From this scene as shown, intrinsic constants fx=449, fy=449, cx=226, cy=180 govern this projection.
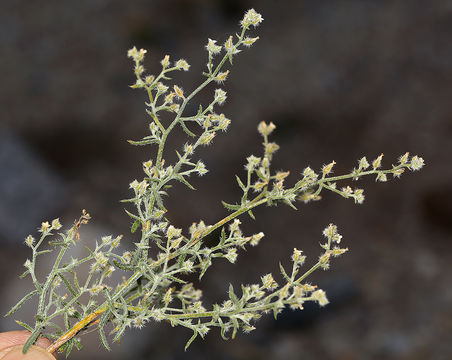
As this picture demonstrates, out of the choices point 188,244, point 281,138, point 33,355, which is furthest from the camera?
point 281,138

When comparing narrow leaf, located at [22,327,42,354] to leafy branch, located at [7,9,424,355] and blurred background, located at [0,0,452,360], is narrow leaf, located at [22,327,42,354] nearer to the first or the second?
leafy branch, located at [7,9,424,355]

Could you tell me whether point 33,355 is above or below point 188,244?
below

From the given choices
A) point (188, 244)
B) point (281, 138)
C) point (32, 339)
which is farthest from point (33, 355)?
point (281, 138)

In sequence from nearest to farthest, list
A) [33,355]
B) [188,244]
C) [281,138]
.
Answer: [188,244] → [33,355] → [281,138]

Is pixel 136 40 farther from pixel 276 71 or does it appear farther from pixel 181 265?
pixel 181 265

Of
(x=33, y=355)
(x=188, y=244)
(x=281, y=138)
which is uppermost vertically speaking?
(x=281, y=138)

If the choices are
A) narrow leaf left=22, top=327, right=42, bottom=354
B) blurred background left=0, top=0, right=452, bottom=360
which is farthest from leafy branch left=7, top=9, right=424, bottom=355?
blurred background left=0, top=0, right=452, bottom=360

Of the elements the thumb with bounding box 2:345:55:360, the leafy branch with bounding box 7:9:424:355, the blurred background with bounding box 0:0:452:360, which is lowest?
the thumb with bounding box 2:345:55:360

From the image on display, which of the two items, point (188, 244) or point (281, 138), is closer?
point (188, 244)

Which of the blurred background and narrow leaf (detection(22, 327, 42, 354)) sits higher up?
the blurred background

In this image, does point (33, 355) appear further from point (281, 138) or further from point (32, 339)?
point (281, 138)

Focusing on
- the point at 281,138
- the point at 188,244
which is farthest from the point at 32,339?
the point at 281,138
